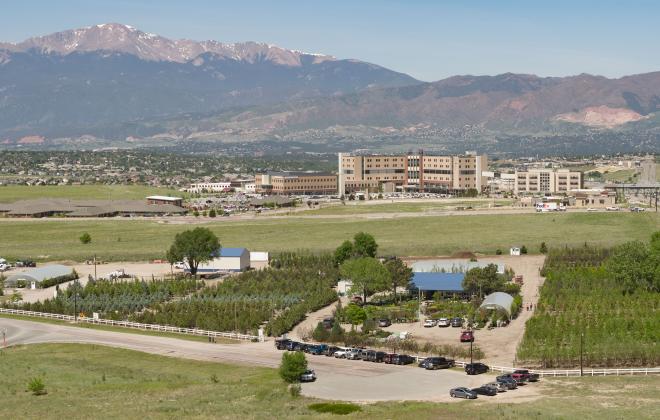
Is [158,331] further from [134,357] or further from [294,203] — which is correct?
[294,203]

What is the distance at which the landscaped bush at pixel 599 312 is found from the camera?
51031mm

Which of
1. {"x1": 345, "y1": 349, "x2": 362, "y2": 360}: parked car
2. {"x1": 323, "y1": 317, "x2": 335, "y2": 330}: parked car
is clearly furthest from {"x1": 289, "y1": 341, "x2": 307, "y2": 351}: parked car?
{"x1": 323, "y1": 317, "x2": 335, "y2": 330}: parked car

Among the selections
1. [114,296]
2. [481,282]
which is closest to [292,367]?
[481,282]

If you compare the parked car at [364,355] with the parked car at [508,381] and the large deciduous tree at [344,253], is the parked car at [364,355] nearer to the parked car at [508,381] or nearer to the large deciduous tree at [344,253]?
the parked car at [508,381]

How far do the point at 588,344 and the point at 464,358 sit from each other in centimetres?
643

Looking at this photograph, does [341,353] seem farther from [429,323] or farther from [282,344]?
[429,323]

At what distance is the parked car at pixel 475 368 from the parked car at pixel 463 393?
15.5 ft

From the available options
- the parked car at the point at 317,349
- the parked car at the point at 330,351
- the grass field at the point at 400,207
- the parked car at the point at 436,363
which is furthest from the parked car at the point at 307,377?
the grass field at the point at 400,207

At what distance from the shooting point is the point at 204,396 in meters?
44.1

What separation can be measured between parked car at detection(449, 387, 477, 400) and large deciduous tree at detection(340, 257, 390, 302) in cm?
2662

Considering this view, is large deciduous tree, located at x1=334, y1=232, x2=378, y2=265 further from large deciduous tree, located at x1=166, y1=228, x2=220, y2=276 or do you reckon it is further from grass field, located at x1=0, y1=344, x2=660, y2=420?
grass field, located at x1=0, y1=344, x2=660, y2=420

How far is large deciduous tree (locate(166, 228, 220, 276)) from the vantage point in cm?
8419

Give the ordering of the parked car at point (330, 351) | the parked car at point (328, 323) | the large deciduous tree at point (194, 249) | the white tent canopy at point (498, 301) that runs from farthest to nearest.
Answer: the large deciduous tree at point (194, 249) → the white tent canopy at point (498, 301) → the parked car at point (328, 323) → the parked car at point (330, 351)

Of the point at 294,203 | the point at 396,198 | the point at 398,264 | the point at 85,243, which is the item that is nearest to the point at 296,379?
the point at 398,264
